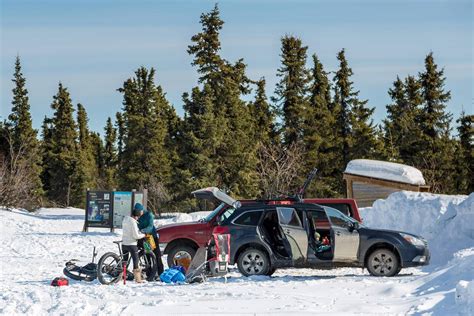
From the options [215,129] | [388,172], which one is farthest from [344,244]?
[215,129]

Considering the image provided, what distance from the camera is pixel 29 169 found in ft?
197

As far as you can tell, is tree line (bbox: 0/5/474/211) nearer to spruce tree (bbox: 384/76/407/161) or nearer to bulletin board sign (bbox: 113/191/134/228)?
spruce tree (bbox: 384/76/407/161)

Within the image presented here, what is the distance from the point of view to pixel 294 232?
16.7 metres

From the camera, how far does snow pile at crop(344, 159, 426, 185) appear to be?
33250 mm

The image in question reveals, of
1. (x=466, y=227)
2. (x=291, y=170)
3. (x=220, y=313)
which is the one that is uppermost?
(x=291, y=170)

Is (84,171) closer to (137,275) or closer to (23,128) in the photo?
(23,128)

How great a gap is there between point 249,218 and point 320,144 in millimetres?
36794

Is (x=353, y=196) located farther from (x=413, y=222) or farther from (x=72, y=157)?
(x=72, y=157)

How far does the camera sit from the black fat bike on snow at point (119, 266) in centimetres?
1595

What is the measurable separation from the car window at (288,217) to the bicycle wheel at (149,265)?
287 centimetres

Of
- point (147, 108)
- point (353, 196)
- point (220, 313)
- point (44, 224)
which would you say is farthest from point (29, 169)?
point (220, 313)

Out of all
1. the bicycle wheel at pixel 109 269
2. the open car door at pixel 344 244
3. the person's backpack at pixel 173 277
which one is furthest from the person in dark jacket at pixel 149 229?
the open car door at pixel 344 244

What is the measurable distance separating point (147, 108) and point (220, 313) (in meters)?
43.7

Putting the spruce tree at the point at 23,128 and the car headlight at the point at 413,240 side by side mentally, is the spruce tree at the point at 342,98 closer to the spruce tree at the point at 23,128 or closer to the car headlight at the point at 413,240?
the spruce tree at the point at 23,128
